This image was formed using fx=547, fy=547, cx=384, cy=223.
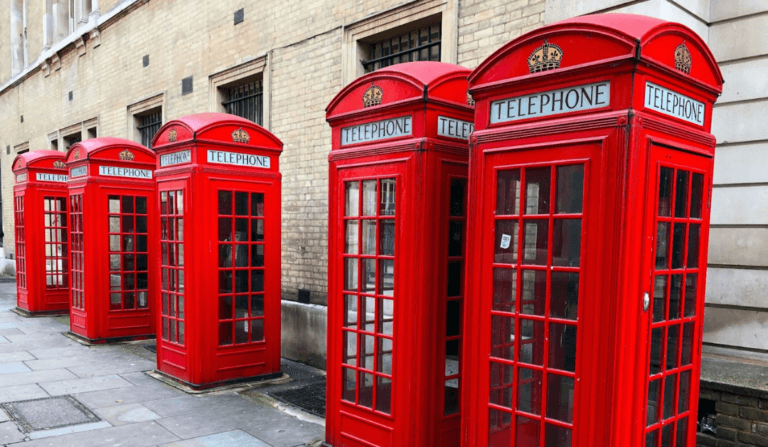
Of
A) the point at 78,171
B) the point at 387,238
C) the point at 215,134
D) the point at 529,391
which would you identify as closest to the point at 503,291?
the point at 529,391

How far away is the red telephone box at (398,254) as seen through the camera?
3.75 metres

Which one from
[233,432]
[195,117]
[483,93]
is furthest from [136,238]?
[483,93]

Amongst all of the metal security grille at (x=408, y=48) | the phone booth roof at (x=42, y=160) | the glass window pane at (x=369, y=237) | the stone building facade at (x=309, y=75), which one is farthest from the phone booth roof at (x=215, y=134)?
the phone booth roof at (x=42, y=160)

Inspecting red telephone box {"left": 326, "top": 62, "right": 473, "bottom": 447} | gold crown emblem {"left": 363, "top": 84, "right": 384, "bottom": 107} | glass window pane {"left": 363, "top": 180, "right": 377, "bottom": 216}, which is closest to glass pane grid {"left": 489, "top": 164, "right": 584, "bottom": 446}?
red telephone box {"left": 326, "top": 62, "right": 473, "bottom": 447}

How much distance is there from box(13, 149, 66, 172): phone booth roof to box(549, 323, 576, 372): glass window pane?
10943 mm

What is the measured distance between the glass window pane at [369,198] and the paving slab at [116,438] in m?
2.62

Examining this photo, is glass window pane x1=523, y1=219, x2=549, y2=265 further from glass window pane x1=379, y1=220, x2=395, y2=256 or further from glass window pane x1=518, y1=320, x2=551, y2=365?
glass window pane x1=379, y1=220, x2=395, y2=256

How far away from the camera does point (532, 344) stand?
10.1 feet

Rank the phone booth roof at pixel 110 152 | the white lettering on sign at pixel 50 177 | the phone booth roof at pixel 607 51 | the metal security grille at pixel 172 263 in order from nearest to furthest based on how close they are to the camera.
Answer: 1. the phone booth roof at pixel 607 51
2. the metal security grille at pixel 172 263
3. the phone booth roof at pixel 110 152
4. the white lettering on sign at pixel 50 177

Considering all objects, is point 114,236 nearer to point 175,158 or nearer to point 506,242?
point 175,158

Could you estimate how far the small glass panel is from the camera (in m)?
2.93

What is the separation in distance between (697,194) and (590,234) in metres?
0.84

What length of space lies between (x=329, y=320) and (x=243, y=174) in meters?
2.50

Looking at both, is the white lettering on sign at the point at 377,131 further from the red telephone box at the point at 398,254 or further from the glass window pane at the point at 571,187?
the glass window pane at the point at 571,187
